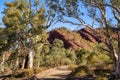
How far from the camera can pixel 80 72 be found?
28.0 m

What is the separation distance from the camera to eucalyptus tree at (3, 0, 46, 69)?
4104cm

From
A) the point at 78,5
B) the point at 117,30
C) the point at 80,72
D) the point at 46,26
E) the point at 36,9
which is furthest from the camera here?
the point at 36,9

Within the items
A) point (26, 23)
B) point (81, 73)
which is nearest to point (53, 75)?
point (81, 73)

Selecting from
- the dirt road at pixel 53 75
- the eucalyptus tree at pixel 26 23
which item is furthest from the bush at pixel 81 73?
the eucalyptus tree at pixel 26 23

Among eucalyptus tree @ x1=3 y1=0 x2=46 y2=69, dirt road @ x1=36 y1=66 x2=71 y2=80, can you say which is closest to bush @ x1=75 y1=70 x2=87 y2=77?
dirt road @ x1=36 y1=66 x2=71 y2=80

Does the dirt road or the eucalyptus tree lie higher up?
the eucalyptus tree

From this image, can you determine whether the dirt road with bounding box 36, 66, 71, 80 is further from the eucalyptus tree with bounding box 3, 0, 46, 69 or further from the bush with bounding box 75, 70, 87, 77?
the eucalyptus tree with bounding box 3, 0, 46, 69

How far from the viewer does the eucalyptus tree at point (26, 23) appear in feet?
135

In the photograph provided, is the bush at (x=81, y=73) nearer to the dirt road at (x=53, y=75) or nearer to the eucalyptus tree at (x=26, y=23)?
the dirt road at (x=53, y=75)

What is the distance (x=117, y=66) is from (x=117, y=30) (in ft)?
8.56

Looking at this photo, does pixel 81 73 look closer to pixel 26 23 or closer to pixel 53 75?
pixel 53 75

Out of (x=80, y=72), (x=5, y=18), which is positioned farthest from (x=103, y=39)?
(x=5, y=18)

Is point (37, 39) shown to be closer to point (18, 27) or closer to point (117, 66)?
point (18, 27)

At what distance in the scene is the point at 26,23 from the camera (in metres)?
42.3
